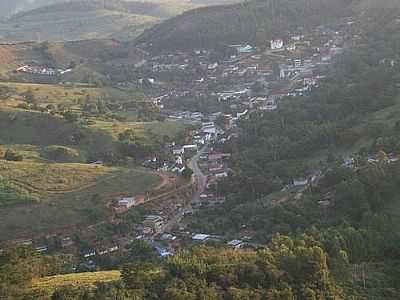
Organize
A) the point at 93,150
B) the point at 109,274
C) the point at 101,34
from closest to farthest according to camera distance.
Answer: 1. the point at 109,274
2. the point at 93,150
3. the point at 101,34

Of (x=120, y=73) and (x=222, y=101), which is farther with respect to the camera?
(x=120, y=73)

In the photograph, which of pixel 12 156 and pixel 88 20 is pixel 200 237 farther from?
pixel 88 20

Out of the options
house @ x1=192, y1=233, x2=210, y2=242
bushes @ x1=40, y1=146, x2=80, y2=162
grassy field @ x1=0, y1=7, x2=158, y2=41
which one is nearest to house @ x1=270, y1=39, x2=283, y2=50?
bushes @ x1=40, y1=146, x2=80, y2=162

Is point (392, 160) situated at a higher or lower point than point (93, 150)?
higher

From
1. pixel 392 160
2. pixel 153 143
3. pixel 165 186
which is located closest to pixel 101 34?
pixel 153 143

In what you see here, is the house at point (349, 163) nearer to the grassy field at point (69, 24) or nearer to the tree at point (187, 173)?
the tree at point (187, 173)

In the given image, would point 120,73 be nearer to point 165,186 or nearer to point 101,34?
point 165,186

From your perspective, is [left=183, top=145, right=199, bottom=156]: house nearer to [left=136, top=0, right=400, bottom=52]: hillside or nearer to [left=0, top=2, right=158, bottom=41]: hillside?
[left=136, top=0, right=400, bottom=52]: hillside

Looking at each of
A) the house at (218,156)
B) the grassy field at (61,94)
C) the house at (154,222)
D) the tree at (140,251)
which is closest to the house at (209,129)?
the house at (218,156)
